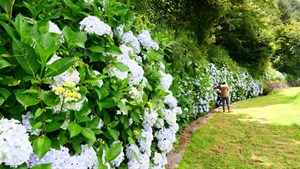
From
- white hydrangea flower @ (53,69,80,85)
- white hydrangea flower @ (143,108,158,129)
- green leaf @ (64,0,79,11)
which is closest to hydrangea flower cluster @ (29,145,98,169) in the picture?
white hydrangea flower @ (53,69,80,85)

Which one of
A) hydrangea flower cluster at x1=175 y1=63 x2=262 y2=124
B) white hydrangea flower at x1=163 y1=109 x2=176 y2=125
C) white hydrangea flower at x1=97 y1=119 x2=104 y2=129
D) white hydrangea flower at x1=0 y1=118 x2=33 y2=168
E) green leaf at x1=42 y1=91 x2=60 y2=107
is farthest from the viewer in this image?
hydrangea flower cluster at x1=175 y1=63 x2=262 y2=124

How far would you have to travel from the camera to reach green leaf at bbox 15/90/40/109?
1.28 metres

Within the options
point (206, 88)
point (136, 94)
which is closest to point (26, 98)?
point (136, 94)

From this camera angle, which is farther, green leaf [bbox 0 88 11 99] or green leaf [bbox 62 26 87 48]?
green leaf [bbox 62 26 87 48]

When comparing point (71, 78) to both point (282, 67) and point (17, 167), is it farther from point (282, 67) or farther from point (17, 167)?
point (282, 67)

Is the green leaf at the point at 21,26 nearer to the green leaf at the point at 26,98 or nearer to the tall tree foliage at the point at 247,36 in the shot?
the green leaf at the point at 26,98

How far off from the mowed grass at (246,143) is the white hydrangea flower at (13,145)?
146 inches

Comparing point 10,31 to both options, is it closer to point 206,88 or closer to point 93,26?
point 93,26

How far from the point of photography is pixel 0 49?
1355 mm

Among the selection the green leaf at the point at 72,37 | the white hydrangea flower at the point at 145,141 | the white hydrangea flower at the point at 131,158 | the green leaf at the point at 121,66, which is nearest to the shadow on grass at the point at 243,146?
the white hydrangea flower at the point at 145,141

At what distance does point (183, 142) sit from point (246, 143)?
136 cm

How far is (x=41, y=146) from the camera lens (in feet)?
4.23

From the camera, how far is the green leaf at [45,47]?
1.30m

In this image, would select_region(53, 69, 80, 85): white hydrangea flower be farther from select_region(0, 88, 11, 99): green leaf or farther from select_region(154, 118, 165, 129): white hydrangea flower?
select_region(154, 118, 165, 129): white hydrangea flower
